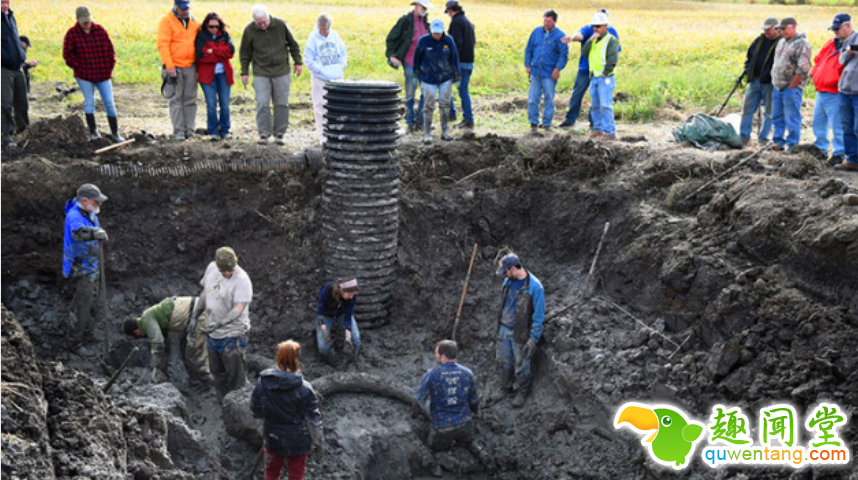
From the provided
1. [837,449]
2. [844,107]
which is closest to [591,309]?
[837,449]

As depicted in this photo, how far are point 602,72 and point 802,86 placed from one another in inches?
103

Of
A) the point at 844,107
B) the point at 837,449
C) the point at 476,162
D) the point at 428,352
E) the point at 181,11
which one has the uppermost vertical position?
the point at 181,11

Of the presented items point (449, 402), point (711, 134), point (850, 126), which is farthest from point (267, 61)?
point (850, 126)

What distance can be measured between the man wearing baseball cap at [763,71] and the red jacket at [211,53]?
693 centimetres

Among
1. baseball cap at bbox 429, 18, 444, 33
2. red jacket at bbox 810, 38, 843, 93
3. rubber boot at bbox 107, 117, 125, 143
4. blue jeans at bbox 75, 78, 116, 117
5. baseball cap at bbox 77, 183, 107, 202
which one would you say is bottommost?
baseball cap at bbox 77, 183, 107, 202

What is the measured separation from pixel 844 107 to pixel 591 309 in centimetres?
390

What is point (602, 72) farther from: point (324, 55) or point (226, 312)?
point (226, 312)

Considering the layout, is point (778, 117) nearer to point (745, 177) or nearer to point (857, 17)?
point (745, 177)

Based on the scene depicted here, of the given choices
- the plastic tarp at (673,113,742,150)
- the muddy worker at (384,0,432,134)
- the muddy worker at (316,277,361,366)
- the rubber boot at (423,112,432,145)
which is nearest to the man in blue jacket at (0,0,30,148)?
the muddy worker at (316,277,361,366)

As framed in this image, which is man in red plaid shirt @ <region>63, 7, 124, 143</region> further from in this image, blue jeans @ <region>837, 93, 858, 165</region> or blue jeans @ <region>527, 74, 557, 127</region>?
blue jeans @ <region>837, 93, 858, 165</region>

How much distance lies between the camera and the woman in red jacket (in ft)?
35.8

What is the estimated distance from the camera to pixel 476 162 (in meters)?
11.2

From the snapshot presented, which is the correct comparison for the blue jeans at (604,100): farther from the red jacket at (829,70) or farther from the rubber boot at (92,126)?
the rubber boot at (92,126)

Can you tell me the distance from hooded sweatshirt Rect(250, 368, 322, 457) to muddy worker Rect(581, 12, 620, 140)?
22.5 feet
